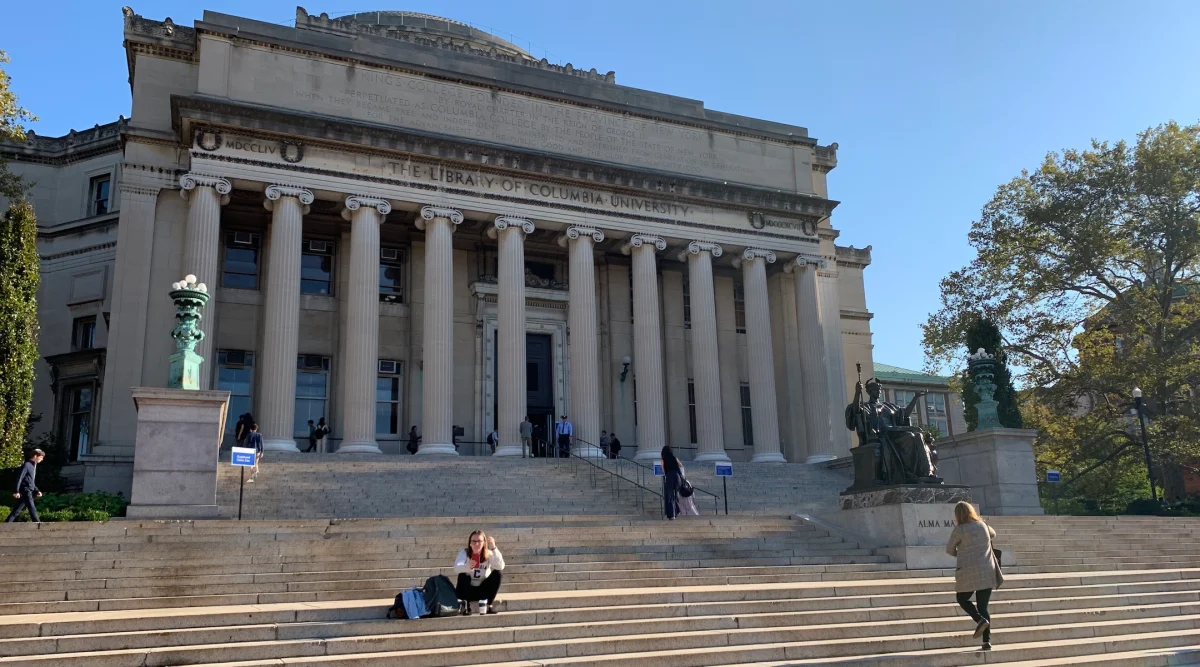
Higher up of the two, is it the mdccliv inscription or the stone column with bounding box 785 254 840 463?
the mdccliv inscription

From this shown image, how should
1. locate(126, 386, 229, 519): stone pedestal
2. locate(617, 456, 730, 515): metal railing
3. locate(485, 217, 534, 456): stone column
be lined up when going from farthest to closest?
locate(485, 217, 534, 456): stone column → locate(617, 456, 730, 515): metal railing → locate(126, 386, 229, 519): stone pedestal

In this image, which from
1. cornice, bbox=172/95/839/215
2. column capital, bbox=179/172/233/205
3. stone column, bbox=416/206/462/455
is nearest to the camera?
column capital, bbox=179/172/233/205

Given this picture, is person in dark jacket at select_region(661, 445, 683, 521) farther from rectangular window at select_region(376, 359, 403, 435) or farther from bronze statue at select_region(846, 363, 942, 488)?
rectangular window at select_region(376, 359, 403, 435)

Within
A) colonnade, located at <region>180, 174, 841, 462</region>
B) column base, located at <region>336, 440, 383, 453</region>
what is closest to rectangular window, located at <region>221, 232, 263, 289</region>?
colonnade, located at <region>180, 174, 841, 462</region>

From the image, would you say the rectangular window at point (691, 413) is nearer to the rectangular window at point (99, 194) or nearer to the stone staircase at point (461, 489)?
the stone staircase at point (461, 489)

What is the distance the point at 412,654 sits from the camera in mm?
9812


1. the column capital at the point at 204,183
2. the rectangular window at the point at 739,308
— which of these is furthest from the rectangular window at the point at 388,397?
the rectangular window at the point at 739,308

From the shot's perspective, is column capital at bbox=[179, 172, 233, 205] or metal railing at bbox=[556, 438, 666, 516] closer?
metal railing at bbox=[556, 438, 666, 516]

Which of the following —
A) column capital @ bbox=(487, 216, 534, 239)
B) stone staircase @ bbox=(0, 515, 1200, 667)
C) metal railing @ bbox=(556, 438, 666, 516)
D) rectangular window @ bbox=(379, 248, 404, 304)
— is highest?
column capital @ bbox=(487, 216, 534, 239)

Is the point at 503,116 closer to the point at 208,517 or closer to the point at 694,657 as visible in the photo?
the point at 208,517

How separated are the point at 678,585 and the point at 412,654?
4.98m

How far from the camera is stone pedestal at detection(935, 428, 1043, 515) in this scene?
23125 millimetres

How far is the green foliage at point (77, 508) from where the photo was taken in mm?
17516

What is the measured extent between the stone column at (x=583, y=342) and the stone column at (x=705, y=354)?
11.2 feet
